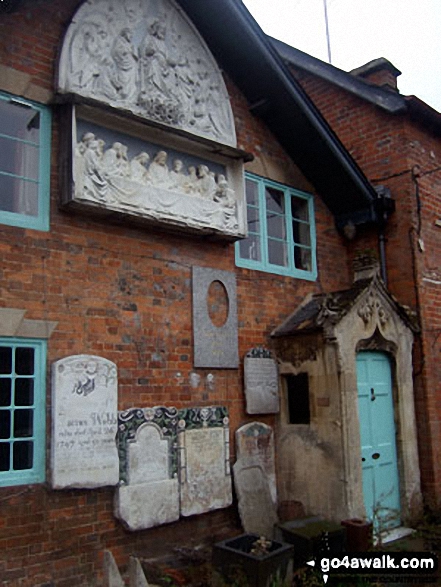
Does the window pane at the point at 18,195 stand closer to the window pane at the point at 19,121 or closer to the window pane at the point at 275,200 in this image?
the window pane at the point at 19,121

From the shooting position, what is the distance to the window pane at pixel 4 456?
5.59 metres

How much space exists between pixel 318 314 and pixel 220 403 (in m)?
1.66

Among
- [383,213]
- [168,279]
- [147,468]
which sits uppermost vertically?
[383,213]

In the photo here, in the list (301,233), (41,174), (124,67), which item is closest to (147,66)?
(124,67)

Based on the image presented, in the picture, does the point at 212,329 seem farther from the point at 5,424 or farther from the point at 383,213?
the point at 383,213

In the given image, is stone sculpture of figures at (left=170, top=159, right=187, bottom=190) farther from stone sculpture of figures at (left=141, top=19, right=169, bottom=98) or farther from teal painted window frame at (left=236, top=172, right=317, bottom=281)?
teal painted window frame at (left=236, top=172, right=317, bottom=281)

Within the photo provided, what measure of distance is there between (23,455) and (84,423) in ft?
2.03

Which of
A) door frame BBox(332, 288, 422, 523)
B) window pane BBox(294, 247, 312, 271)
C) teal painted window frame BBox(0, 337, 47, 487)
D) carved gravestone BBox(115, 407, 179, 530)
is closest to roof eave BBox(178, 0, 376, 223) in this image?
window pane BBox(294, 247, 312, 271)

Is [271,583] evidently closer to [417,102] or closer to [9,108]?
[9,108]

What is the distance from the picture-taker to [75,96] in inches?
246

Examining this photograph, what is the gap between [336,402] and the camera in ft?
24.6

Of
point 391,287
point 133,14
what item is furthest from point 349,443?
point 133,14

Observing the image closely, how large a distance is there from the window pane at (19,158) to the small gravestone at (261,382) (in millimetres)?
3432

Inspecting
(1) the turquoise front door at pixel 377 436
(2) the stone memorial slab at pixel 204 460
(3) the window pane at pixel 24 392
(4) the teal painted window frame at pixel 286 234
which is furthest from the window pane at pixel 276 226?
(3) the window pane at pixel 24 392
